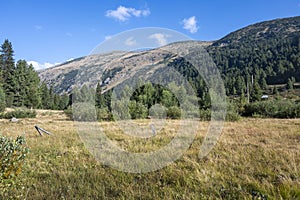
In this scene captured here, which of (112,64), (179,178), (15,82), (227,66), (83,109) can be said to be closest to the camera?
(179,178)

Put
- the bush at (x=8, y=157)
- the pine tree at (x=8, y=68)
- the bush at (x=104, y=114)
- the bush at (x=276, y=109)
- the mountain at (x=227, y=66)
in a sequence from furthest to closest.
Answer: the pine tree at (x=8, y=68), the bush at (x=104, y=114), the bush at (x=276, y=109), the mountain at (x=227, y=66), the bush at (x=8, y=157)

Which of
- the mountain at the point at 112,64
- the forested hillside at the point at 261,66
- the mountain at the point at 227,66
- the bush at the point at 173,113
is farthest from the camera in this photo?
the forested hillside at the point at 261,66

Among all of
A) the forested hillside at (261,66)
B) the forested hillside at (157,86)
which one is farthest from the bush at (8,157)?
the forested hillside at (261,66)

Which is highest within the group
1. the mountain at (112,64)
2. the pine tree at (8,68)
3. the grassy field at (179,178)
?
the pine tree at (8,68)

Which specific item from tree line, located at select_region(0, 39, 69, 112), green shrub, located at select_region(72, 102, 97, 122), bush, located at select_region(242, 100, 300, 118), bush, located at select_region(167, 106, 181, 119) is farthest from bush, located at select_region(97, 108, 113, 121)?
Answer: tree line, located at select_region(0, 39, 69, 112)

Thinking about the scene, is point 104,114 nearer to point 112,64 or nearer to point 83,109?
point 83,109

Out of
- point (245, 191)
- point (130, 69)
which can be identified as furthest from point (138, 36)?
point (245, 191)

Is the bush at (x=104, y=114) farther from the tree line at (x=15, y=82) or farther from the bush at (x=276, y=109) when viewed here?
the tree line at (x=15, y=82)

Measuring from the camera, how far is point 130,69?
9.06 metres

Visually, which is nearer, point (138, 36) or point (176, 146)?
point (138, 36)

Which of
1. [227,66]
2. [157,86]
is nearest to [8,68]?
[157,86]

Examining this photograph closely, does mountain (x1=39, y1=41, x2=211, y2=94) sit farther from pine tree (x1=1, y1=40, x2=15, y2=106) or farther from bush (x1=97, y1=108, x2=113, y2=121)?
pine tree (x1=1, y1=40, x2=15, y2=106)

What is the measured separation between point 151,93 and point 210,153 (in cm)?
1633

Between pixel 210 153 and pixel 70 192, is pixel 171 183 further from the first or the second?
pixel 210 153
